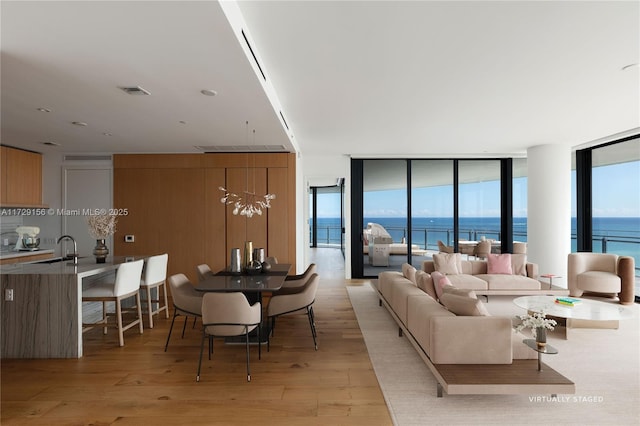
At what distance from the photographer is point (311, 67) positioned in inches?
131

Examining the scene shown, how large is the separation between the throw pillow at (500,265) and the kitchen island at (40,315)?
6.06 m

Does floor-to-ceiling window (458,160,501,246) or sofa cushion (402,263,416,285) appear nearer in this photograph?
sofa cushion (402,263,416,285)

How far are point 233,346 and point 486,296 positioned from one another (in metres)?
4.25

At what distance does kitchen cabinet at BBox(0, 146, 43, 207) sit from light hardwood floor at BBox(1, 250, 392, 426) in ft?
10.5

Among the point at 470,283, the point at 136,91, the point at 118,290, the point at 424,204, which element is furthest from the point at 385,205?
the point at 136,91

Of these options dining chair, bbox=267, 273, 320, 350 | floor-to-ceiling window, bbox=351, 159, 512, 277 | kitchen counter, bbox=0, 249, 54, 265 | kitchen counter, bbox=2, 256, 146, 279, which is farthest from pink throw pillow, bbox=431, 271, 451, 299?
kitchen counter, bbox=0, 249, 54, 265

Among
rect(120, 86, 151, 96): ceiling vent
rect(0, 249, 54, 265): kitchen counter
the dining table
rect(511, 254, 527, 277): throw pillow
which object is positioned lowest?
rect(511, 254, 527, 277): throw pillow

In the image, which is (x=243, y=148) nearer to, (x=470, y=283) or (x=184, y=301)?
(x=184, y=301)

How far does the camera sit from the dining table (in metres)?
3.76

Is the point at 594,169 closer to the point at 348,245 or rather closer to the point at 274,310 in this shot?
the point at 348,245

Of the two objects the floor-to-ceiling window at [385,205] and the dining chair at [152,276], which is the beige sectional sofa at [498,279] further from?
the dining chair at [152,276]

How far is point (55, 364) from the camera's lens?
12.1 feet

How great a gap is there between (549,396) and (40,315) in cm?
482

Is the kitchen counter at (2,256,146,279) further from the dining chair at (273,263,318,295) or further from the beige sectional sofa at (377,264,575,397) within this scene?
the beige sectional sofa at (377,264,575,397)
